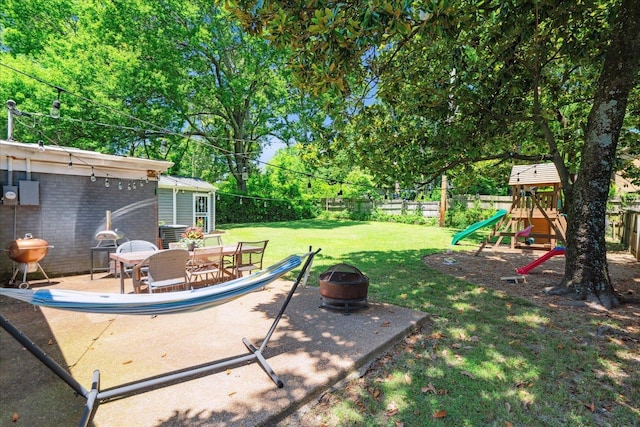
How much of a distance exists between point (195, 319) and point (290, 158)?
25603 millimetres

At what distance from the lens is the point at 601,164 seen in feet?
16.4

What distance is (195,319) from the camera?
425 cm

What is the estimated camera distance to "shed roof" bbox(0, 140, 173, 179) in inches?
223

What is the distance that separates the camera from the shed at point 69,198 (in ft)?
18.8

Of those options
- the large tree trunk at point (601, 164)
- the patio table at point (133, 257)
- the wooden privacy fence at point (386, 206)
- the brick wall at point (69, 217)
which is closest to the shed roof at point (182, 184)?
the brick wall at point (69, 217)

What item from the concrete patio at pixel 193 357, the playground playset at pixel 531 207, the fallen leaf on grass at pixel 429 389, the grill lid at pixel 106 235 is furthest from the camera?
the playground playset at pixel 531 207

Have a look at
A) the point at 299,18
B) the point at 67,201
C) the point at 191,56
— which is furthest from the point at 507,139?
the point at 191,56

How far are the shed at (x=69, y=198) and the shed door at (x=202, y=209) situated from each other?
7.37 meters

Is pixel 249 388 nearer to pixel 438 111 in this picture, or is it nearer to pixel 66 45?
pixel 438 111

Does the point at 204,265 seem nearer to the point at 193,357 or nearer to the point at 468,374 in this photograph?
the point at 193,357

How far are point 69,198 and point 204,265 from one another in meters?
3.26

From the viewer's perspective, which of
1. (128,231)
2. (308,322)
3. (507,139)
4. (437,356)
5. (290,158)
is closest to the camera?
(437,356)

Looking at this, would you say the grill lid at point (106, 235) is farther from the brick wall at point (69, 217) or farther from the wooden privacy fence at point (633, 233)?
the wooden privacy fence at point (633, 233)

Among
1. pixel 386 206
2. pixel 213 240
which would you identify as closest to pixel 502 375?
pixel 213 240
